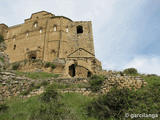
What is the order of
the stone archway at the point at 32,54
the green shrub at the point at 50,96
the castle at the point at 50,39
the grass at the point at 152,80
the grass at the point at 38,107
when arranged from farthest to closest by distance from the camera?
the stone archway at the point at 32,54, the castle at the point at 50,39, the grass at the point at 152,80, the green shrub at the point at 50,96, the grass at the point at 38,107

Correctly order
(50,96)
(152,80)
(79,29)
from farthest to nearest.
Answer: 1. (79,29)
2. (152,80)
3. (50,96)

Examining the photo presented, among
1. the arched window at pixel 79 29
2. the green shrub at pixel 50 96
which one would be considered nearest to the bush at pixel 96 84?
the green shrub at pixel 50 96

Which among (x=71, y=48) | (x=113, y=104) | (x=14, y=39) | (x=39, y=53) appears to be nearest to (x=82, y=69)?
(x=113, y=104)

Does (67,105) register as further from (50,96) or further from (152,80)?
(152,80)

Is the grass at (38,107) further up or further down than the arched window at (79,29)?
further down

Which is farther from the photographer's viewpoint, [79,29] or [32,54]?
[79,29]

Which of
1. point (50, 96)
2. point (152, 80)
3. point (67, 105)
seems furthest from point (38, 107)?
point (152, 80)

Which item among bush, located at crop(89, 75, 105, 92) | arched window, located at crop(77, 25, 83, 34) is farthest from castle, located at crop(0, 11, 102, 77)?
bush, located at crop(89, 75, 105, 92)

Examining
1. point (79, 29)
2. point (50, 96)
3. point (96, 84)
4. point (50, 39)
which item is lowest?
point (50, 96)

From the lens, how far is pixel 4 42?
116ft

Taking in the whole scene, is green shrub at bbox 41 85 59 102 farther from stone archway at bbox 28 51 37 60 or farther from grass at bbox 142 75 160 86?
stone archway at bbox 28 51 37 60

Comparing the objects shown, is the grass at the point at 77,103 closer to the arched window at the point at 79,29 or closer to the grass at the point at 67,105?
the grass at the point at 67,105

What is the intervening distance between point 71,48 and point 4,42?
63.1 ft

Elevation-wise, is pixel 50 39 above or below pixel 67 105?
above
